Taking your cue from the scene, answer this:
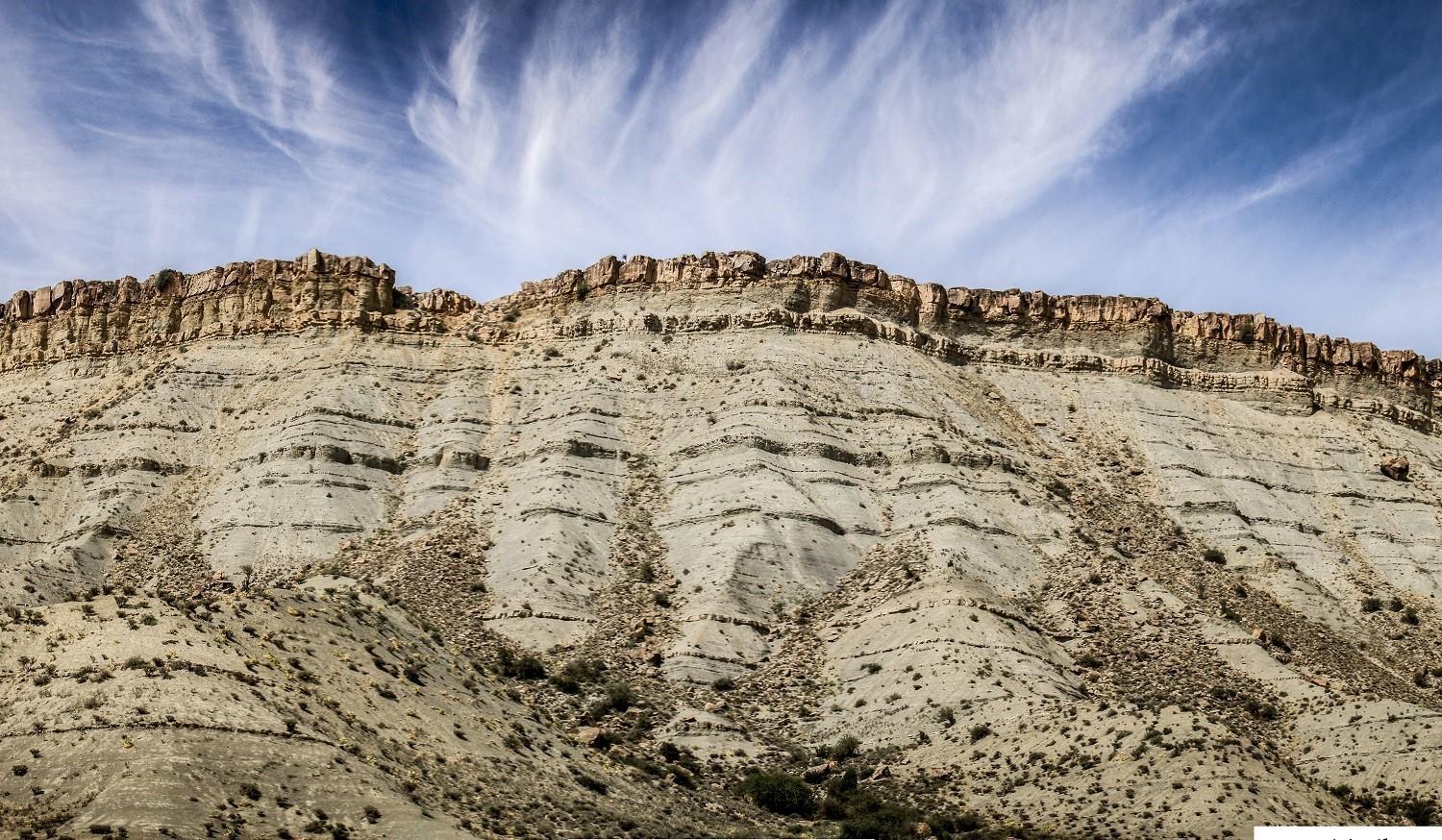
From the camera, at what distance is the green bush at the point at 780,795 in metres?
39.1

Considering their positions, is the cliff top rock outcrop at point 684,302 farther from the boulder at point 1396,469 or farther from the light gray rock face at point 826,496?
the boulder at point 1396,469

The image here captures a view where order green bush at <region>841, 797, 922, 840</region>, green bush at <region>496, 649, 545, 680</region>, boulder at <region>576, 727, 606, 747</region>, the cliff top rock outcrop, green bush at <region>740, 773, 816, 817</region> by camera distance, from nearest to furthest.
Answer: green bush at <region>841, 797, 922, 840</region> → green bush at <region>740, 773, 816, 817</region> → boulder at <region>576, 727, 606, 747</region> → green bush at <region>496, 649, 545, 680</region> → the cliff top rock outcrop

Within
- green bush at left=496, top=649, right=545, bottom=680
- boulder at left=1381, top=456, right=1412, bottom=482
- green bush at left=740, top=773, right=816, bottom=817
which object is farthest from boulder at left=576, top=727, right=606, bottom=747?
boulder at left=1381, top=456, right=1412, bottom=482

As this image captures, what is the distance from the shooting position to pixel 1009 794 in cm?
3866

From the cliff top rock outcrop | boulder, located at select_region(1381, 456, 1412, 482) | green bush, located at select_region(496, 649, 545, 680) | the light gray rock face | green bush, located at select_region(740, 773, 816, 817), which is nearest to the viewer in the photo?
green bush, located at select_region(740, 773, 816, 817)

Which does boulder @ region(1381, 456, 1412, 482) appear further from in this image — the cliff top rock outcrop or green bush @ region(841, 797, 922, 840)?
green bush @ region(841, 797, 922, 840)

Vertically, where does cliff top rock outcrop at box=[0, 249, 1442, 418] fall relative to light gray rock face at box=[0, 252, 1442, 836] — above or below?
above

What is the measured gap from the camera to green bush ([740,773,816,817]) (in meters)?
39.1

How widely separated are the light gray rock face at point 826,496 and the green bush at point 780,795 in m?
2.78

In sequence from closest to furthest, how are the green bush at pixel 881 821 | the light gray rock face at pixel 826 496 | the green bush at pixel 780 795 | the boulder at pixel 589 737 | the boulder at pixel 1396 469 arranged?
1. the green bush at pixel 881 821
2. the green bush at pixel 780 795
3. the boulder at pixel 589 737
4. the light gray rock face at pixel 826 496
5. the boulder at pixel 1396 469

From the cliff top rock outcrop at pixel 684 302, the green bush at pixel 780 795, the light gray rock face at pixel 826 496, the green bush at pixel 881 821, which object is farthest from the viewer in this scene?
the cliff top rock outcrop at pixel 684 302

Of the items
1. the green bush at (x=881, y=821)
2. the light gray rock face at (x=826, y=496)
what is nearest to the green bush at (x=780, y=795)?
the green bush at (x=881, y=821)

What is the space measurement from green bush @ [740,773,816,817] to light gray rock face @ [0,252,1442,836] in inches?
110

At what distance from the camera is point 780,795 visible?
39.3 m
